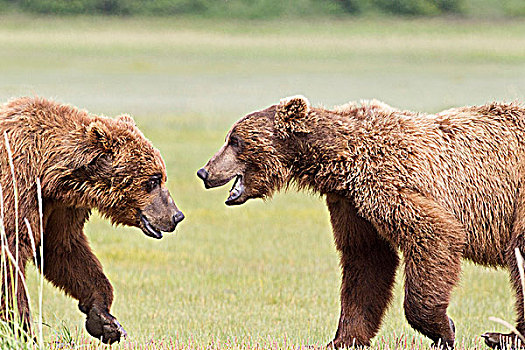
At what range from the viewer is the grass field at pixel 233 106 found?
30.7 ft

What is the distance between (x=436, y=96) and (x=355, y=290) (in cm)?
2949

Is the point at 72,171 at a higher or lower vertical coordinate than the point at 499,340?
higher

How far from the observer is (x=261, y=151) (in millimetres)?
7141

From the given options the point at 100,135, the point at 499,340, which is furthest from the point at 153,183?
the point at 499,340

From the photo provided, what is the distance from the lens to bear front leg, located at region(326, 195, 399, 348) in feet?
24.1

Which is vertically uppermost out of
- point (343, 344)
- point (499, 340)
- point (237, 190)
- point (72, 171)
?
point (72, 171)

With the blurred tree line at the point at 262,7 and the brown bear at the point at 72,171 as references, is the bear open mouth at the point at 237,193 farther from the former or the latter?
the blurred tree line at the point at 262,7

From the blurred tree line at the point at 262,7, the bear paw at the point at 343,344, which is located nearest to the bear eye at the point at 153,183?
the bear paw at the point at 343,344

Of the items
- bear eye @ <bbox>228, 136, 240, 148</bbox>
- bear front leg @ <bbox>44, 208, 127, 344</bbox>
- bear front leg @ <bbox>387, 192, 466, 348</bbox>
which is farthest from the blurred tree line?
bear front leg @ <bbox>387, 192, 466, 348</bbox>

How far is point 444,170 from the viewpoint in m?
7.05

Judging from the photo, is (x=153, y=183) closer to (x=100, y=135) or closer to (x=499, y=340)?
(x=100, y=135)

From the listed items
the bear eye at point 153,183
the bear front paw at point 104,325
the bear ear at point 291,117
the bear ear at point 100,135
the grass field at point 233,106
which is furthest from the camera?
the grass field at point 233,106

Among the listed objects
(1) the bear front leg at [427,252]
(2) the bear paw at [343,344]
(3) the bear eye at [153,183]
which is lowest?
(2) the bear paw at [343,344]

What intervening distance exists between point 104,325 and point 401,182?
2.53 m
